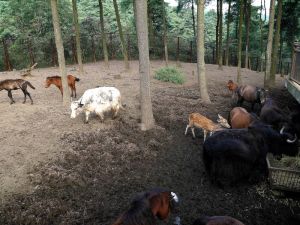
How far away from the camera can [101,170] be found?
8625 millimetres

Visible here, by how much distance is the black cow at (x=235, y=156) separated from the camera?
773 centimetres

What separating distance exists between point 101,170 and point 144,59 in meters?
4.51

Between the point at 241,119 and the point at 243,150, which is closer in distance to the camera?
the point at 243,150

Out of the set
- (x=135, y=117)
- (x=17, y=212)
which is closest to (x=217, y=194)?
(x=17, y=212)

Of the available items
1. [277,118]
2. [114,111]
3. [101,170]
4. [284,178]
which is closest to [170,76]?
[114,111]

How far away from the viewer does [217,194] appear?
7.77 metres

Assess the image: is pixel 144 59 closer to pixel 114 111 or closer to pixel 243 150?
pixel 114 111

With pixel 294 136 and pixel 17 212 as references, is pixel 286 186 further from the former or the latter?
pixel 17 212

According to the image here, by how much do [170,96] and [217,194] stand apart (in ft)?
29.3

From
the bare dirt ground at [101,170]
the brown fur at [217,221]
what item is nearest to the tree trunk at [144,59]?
the bare dirt ground at [101,170]

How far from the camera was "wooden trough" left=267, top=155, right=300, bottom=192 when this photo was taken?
7523 millimetres

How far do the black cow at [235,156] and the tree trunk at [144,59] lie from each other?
3937 millimetres

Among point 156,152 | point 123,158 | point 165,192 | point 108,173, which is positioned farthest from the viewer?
point 156,152

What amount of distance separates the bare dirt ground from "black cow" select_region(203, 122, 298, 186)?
0.32m
